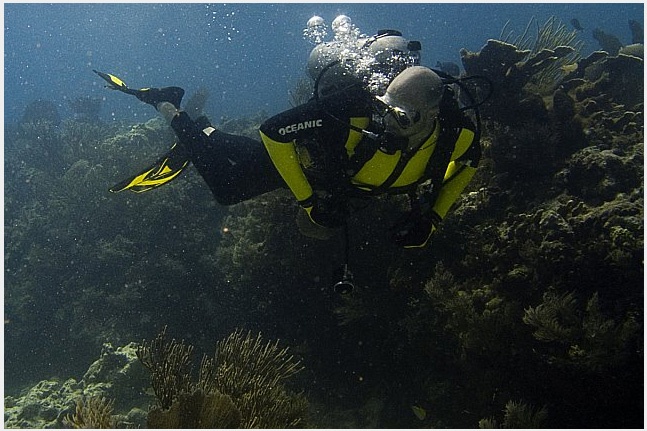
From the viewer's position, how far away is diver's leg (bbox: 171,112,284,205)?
14.6 ft

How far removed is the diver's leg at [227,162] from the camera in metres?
4.44

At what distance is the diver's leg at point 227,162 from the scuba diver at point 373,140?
0.03m

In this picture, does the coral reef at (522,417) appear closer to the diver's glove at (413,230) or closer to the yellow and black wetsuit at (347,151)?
the diver's glove at (413,230)

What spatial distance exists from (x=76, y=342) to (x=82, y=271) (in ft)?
4.84

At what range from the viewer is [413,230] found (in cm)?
369

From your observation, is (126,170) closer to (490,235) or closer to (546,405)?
(490,235)

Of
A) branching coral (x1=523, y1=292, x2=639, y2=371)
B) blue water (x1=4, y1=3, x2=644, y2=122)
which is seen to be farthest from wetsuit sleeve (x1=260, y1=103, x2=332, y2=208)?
blue water (x1=4, y1=3, x2=644, y2=122)

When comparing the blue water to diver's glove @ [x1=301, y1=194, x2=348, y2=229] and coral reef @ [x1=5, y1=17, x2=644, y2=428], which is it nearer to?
coral reef @ [x1=5, y1=17, x2=644, y2=428]

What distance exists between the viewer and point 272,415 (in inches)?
148

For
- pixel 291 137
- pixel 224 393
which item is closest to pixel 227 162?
pixel 291 137

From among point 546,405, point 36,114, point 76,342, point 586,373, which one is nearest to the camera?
point 586,373

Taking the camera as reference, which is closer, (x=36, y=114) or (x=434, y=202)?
(x=434, y=202)

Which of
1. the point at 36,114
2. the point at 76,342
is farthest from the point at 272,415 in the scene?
the point at 36,114

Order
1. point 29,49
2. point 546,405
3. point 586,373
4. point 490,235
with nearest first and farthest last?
point 586,373 → point 546,405 → point 490,235 → point 29,49
